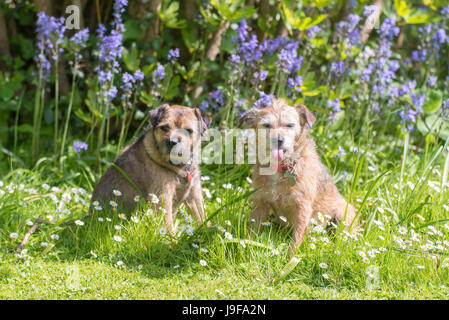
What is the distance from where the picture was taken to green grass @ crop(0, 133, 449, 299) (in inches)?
145

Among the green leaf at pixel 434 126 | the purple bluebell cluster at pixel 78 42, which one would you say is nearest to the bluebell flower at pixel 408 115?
the green leaf at pixel 434 126

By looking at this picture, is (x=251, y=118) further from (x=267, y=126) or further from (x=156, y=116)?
(x=156, y=116)

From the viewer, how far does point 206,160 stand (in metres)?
5.73

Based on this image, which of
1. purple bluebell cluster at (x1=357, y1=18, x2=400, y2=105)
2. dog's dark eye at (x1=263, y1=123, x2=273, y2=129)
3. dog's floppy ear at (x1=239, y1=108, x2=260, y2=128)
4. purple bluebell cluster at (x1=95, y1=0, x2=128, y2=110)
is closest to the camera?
dog's dark eye at (x1=263, y1=123, x2=273, y2=129)

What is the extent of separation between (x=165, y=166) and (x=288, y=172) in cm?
109

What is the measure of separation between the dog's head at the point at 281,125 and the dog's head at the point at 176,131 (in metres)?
0.52

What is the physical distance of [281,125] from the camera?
14.1 feet

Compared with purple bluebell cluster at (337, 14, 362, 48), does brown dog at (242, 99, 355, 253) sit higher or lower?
lower

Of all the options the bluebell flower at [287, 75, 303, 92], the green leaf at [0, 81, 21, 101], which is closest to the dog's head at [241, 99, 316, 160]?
the bluebell flower at [287, 75, 303, 92]

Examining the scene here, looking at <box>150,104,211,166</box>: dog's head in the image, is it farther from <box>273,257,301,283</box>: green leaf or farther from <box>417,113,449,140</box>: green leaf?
<box>417,113,449,140</box>: green leaf

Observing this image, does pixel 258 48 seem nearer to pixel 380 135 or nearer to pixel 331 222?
pixel 380 135

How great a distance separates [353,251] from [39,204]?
2.99 metres

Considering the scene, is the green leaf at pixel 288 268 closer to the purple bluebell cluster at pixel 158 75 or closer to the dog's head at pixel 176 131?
the dog's head at pixel 176 131
